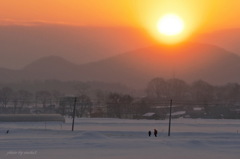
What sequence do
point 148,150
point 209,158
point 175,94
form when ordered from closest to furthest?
point 209,158
point 148,150
point 175,94

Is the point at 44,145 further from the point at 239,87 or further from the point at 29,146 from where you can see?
the point at 239,87

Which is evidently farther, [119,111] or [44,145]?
[119,111]

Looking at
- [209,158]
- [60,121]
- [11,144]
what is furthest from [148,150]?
[60,121]

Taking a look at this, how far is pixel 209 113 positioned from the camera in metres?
71.9

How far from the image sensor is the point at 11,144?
24344mm

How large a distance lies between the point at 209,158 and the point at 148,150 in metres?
3.42

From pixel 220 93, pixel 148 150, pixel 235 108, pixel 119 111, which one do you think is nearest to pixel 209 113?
pixel 235 108

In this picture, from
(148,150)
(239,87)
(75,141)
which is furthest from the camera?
(239,87)

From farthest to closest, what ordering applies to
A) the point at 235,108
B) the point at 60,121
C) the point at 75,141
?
the point at 235,108 < the point at 60,121 < the point at 75,141

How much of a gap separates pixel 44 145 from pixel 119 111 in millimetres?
45617

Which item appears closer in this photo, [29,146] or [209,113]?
[29,146]

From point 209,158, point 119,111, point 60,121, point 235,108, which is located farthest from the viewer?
point 235,108

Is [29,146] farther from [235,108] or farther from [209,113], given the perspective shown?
[235,108]

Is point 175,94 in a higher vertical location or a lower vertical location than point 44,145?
higher
